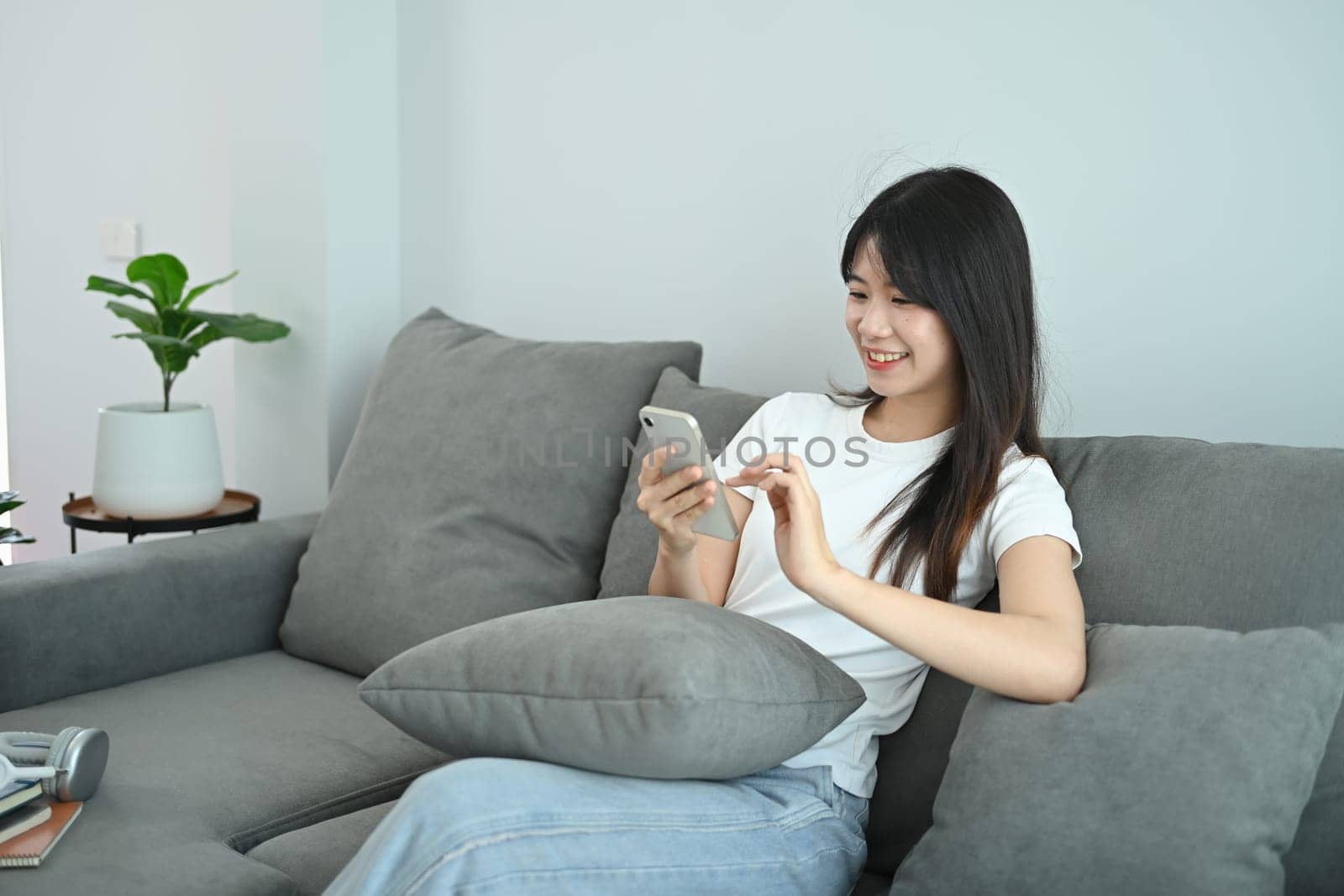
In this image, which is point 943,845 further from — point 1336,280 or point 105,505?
point 105,505

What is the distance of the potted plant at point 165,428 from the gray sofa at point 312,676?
33 centimetres

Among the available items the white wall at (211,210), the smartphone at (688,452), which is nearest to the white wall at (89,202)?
the white wall at (211,210)

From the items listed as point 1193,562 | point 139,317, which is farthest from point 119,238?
point 1193,562

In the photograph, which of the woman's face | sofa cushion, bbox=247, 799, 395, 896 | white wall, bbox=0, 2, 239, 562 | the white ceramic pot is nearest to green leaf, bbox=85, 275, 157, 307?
the white ceramic pot

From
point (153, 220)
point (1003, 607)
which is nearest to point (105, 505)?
point (153, 220)

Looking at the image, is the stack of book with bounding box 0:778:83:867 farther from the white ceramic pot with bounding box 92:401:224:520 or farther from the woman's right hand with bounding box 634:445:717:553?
the white ceramic pot with bounding box 92:401:224:520

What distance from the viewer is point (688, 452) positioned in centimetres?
133

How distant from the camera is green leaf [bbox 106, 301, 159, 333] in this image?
7.91 ft

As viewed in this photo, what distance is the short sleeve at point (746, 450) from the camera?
61.7 inches

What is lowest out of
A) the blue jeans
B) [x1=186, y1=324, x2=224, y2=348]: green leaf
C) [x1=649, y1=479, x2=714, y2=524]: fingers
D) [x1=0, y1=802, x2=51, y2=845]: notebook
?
[x1=0, y1=802, x2=51, y2=845]: notebook

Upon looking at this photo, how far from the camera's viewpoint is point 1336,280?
1.59m

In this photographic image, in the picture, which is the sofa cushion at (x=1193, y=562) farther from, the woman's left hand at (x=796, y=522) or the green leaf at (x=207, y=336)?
the green leaf at (x=207, y=336)

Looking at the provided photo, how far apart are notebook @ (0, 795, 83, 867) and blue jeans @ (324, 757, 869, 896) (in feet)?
1.20

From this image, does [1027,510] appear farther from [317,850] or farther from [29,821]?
[29,821]
